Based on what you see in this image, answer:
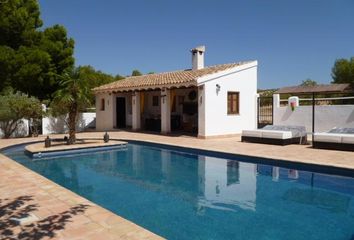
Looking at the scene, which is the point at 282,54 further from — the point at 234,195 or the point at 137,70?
the point at 137,70

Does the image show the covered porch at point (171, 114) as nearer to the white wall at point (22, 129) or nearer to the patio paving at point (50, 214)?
the white wall at point (22, 129)

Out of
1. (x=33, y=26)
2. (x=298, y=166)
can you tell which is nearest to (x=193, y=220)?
(x=298, y=166)

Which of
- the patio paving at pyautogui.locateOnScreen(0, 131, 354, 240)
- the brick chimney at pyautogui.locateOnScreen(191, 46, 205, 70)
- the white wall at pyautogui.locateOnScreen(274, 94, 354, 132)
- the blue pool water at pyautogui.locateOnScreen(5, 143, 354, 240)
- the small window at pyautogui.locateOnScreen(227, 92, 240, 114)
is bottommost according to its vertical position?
the blue pool water at pyautogui.locateOnScreen(5, 143, 354, 240)

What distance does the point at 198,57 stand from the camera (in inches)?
968

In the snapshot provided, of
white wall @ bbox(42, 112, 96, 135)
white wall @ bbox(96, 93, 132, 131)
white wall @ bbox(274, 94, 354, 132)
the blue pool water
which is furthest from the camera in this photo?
white wall @ bbox(96, 93, 132, 131)

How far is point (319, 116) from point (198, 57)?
989 centimetres

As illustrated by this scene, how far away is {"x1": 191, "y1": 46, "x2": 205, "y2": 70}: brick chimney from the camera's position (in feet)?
80.4

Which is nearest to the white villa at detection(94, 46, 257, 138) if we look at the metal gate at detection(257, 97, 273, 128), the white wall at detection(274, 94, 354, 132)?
the metal gate at detection(257, 97, 273, 128)

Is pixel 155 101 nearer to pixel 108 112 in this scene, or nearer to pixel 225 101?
pixel 108 112

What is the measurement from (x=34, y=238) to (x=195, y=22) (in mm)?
22832

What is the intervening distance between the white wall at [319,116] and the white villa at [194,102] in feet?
6.02

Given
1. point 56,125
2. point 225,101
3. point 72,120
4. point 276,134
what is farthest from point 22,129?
point 276,134

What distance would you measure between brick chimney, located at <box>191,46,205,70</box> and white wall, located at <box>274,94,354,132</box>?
6556mm

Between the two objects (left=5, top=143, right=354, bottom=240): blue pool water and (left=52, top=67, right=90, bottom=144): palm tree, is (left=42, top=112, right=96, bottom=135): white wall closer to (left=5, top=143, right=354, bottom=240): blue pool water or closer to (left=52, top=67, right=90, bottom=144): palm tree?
(left=52, top=67, right=90, bottom=144): palm tree
